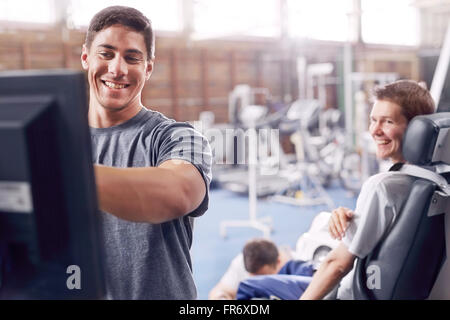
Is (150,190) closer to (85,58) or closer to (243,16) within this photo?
(85,58)

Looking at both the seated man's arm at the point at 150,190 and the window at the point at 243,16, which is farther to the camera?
the window at the point at 243,16

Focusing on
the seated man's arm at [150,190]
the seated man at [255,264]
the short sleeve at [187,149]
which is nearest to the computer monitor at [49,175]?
the seated man's arm at [150,190]

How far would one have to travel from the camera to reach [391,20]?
2613 mm

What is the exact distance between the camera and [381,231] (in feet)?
4.50

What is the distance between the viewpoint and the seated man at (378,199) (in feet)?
4.48

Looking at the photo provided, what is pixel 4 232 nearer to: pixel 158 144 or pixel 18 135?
pixel 18 135

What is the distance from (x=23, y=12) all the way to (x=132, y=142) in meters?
4.24

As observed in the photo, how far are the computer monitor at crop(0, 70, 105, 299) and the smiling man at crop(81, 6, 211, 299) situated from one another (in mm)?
483

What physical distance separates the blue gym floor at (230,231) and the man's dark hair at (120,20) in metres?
1.79

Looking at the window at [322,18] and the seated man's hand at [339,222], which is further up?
the window at [322,18]

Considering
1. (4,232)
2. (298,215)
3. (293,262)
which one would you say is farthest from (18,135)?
(298,215)

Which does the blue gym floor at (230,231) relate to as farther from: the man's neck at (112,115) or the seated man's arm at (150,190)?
the seated man's arm at (150,190)

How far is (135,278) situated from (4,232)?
0.61 m

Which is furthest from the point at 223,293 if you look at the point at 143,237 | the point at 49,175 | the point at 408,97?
the point at 49,175
